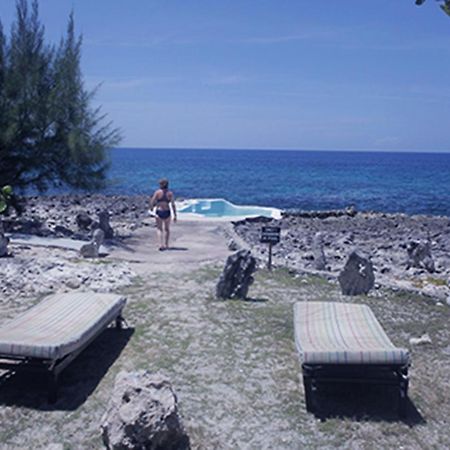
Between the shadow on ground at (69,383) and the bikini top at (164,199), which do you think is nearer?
the shadow on ground at (69,383)

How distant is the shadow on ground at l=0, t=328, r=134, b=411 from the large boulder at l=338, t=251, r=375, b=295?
14.2 ft

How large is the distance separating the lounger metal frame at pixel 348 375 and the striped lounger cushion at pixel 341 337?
0.08 metres

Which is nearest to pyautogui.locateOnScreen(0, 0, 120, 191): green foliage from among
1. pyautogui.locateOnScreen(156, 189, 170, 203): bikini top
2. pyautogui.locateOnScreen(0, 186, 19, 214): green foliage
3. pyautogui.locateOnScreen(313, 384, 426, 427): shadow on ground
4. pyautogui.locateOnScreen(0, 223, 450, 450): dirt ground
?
pyautogui.locateOnScreen(0, 186, 19, 214): green foliage

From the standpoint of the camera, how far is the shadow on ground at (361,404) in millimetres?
5203

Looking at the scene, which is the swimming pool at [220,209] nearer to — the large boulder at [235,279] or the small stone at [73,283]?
the small stone at [73,283]

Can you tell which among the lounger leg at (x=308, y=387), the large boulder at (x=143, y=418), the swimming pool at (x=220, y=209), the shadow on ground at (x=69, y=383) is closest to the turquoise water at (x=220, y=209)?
the swimming pool at (x=220, y=209)

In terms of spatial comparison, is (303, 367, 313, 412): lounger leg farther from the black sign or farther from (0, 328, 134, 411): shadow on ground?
the black sign

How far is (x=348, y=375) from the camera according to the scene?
17.5 ft

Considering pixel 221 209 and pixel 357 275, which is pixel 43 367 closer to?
pixel 357 275

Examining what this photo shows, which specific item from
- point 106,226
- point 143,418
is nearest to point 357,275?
point 143,418

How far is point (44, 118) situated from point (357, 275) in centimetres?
1079

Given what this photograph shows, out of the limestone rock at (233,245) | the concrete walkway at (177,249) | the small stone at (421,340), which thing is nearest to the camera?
the small stone at (421,340)

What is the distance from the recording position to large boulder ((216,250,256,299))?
357 inches

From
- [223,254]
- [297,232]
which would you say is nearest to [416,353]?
[223,254]
